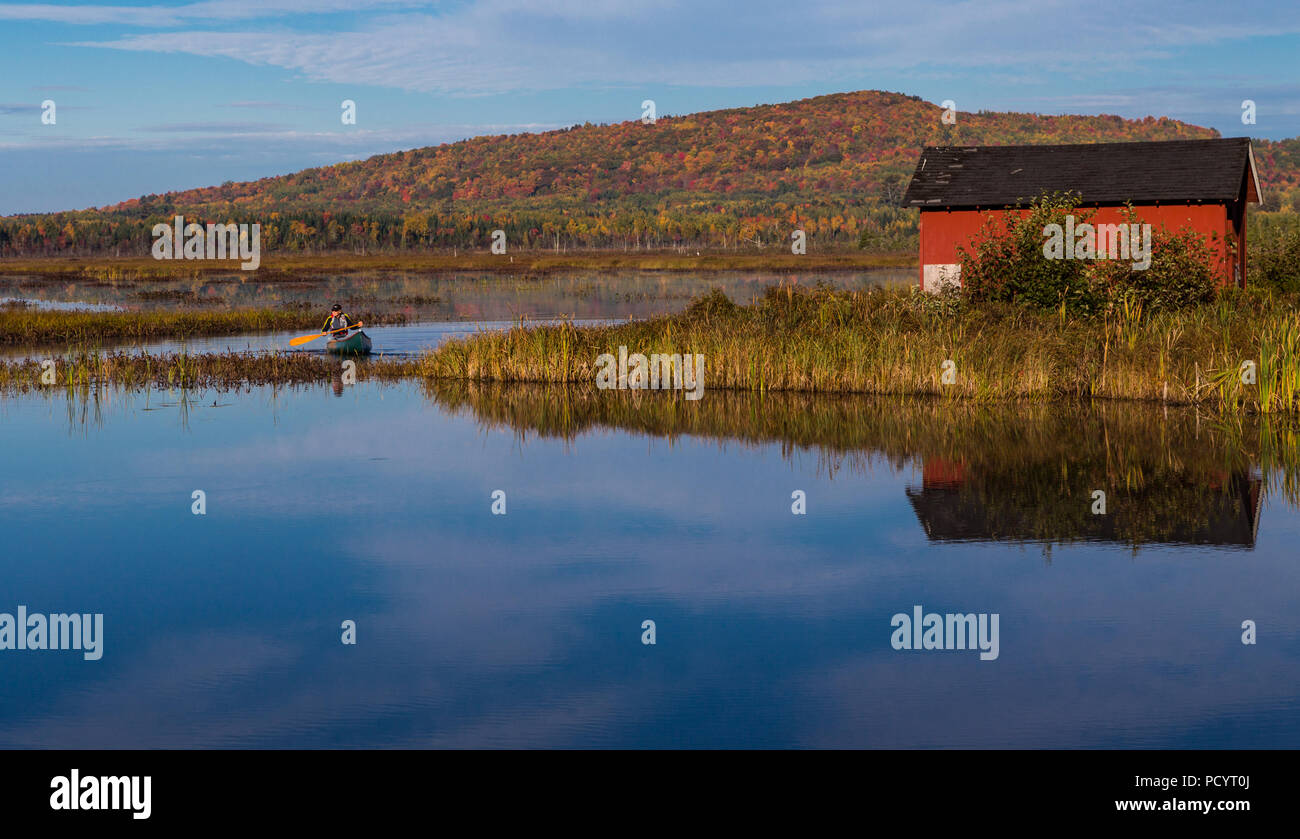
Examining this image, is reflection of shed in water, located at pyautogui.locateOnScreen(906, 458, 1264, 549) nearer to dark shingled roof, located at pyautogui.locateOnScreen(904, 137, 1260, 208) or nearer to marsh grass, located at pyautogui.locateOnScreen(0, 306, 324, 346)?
dark shingled roof, located at pyautogui.locateOnScreen(904, 137, 1260, 208)

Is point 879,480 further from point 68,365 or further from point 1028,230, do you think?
point 68,365

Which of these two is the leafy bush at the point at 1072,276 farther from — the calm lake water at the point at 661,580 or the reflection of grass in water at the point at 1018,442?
the calm lake water at the point at 661,580

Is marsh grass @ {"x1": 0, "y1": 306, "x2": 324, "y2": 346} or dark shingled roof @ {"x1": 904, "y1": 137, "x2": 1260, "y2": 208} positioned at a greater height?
dark shingled roof @ {"x1": 904, "y1": 137, "x2": 1260, "y2": 208}

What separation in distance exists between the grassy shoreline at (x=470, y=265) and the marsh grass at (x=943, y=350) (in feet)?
205

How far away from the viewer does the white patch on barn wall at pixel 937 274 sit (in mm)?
37688

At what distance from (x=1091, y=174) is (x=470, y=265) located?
3110 inches

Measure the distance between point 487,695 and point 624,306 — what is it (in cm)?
4695

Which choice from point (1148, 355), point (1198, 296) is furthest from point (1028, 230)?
point (1148, 355)

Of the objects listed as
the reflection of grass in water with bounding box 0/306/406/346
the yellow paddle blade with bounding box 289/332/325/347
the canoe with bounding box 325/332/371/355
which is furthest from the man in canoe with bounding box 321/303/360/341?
the reflection of grass in water with bounding box 0/306/406/346

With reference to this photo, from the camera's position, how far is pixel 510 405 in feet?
84.5

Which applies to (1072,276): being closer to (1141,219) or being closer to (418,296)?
(1141,219)

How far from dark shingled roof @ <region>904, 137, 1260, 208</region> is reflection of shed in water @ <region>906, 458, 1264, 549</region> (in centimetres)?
2073

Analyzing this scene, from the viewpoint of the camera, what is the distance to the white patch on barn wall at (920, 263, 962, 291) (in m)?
37.7

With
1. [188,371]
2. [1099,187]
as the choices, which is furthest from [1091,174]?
[188,371]
